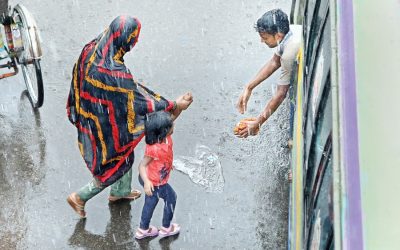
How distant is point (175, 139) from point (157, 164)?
1570 millimetres

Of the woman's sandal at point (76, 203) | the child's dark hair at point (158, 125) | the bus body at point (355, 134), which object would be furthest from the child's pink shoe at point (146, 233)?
the bus body at point (355, 134)

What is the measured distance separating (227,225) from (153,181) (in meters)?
0.94

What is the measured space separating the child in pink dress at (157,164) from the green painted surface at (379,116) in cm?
183

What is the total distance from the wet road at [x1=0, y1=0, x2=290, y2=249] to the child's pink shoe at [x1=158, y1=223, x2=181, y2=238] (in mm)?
48

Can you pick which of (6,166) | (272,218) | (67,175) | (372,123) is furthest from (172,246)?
(372,123)

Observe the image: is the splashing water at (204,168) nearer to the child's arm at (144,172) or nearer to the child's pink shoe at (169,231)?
the child's pink shoe at (169,231)

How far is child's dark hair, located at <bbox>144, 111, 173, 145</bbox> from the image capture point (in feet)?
14.6

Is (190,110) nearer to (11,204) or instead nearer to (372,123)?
(11,204)

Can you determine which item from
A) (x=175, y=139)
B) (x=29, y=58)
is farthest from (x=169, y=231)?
(x=29, y=58)

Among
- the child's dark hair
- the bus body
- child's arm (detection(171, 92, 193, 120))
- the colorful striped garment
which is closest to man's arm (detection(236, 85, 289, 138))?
child's arm (detection(171, 92, 193, 120))

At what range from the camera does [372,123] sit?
2432 millimetres

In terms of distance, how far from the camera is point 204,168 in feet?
19.4

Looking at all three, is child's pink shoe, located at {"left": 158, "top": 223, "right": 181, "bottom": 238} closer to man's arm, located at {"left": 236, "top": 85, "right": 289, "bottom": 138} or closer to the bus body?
man's arm, located at {"left": 236, "top": 85, "right": 289, "bottom": 138}

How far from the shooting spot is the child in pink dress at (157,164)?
448 centimetres
